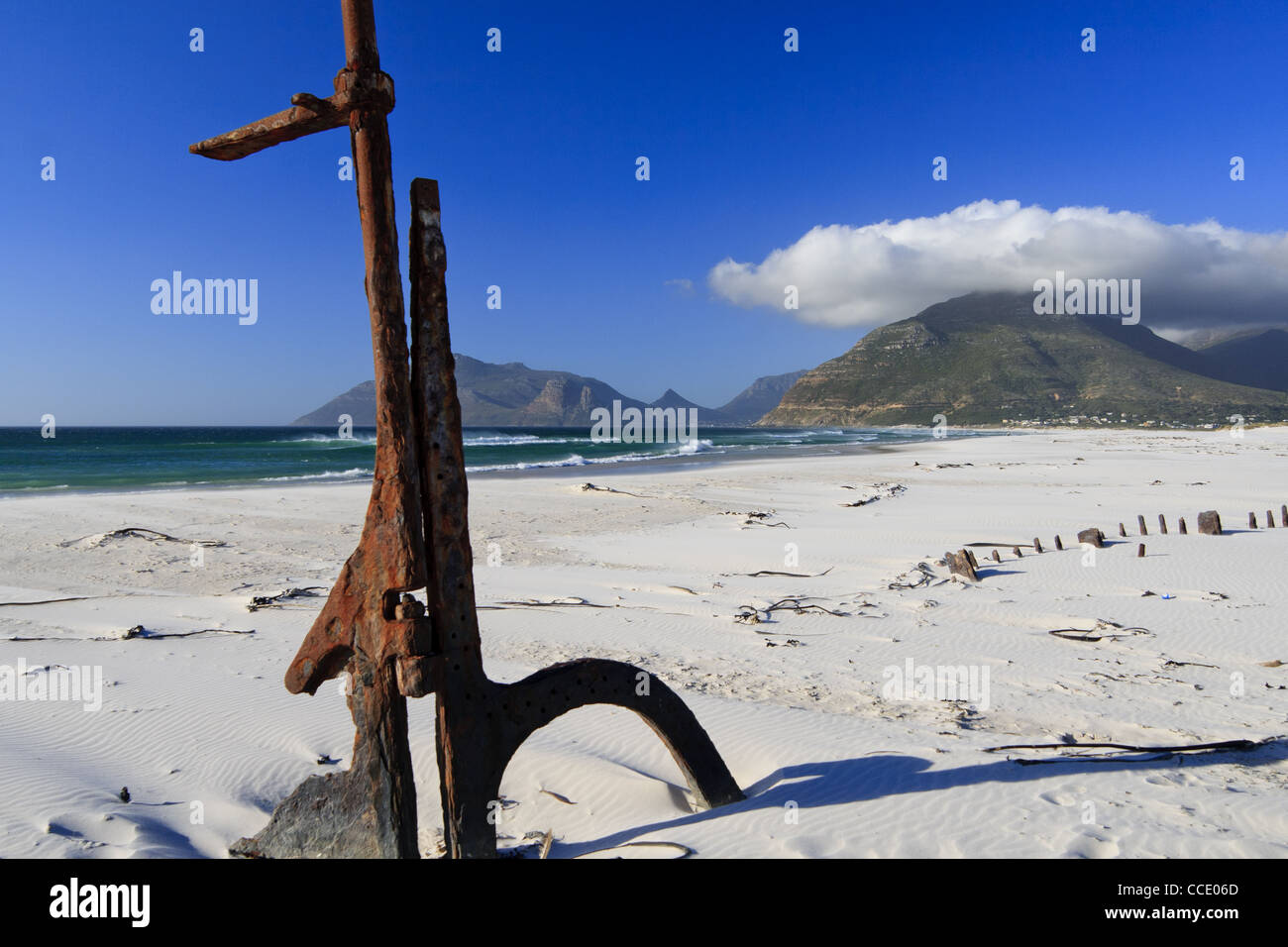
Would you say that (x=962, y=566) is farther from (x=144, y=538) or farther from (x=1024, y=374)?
(x=1024, y=374)

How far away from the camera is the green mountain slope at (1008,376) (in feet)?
328

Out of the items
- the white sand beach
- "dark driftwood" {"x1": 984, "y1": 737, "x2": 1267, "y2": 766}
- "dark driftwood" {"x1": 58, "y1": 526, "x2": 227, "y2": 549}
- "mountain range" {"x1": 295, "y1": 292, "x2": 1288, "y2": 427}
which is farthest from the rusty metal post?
"mountain range" {"x1": 295, "y1": 292, "x2": 1288, "y2": 427}

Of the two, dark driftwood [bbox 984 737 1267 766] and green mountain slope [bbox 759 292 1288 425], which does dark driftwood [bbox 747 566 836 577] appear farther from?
green mountain slope [bbox 759 292 1288 425]

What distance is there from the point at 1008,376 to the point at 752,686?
429ft

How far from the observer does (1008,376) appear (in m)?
120

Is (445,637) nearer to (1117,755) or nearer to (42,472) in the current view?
(1117,755)

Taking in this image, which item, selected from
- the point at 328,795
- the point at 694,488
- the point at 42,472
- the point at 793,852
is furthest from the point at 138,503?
the point at 793,852

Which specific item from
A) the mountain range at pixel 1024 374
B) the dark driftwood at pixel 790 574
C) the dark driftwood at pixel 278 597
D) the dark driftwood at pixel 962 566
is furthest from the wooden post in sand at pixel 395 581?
the mountain range at pixel 1024 374

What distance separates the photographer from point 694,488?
2666 centimetres

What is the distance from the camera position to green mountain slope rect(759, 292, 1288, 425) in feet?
328

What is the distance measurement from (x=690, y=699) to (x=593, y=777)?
1668 millimetres

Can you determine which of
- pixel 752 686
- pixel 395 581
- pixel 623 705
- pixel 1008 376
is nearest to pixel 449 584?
pixel 395 581

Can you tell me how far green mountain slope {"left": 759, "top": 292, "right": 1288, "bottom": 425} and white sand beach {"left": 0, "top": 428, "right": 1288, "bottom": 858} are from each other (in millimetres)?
92605

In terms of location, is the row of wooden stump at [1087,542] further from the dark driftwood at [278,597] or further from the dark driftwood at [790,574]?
the dark driftwood at [278,597]
